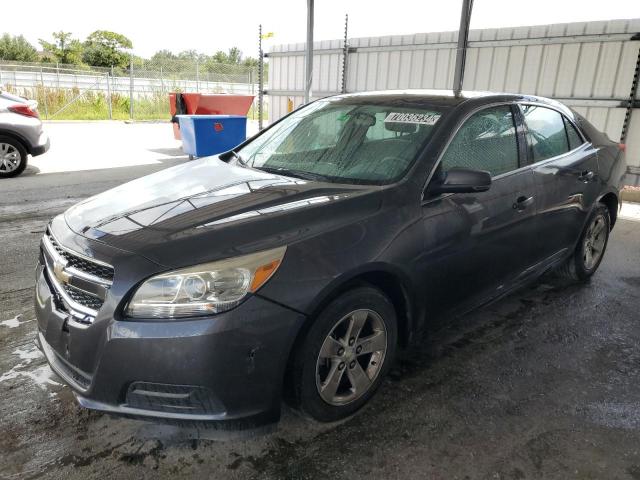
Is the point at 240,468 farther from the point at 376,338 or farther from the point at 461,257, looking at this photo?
the point at 461,257

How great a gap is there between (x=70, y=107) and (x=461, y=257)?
2229 centimetres

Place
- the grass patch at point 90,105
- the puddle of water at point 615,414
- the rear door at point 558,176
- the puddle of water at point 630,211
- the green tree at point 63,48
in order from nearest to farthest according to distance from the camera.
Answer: the puddle of water at point 615,414
the rear door at point 558,176
the puddle of water at point 630,211
the grass patch at point 90,105
the green tree at point 63,48

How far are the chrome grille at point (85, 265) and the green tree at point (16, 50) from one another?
215 ft

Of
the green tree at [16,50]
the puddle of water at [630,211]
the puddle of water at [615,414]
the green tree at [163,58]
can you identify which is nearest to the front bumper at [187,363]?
the puddle of water at [615,414]

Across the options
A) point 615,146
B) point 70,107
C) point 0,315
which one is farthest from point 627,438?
point 70,107

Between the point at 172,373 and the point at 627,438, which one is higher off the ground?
the point at 172,373

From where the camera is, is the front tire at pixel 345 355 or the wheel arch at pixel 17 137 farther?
the wheel arch at pixel 17 137

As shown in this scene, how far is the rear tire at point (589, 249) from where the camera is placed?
13.9ft

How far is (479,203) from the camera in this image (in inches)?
115

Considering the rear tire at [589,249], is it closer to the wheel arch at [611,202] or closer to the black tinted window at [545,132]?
the wheel arch at [611,202]

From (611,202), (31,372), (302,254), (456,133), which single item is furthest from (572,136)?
(31,372)

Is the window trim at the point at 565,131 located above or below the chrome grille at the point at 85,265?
above

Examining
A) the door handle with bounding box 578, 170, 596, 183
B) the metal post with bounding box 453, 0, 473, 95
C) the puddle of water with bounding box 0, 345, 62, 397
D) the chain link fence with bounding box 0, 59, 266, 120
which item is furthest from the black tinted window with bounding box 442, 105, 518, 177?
the chain link fence with bounding box 0, 59, 266, 120

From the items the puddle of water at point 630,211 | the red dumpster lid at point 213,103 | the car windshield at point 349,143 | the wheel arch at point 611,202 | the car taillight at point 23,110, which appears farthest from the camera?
→ the red dumpster lid at point 213,103
